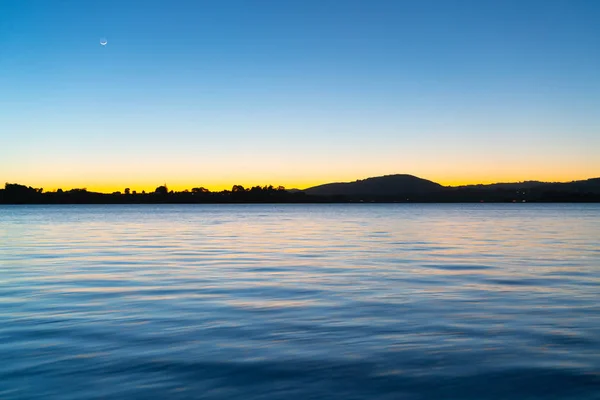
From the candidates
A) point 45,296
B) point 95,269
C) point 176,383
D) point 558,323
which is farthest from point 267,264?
point 176,383

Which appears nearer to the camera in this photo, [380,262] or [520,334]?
[520,334]

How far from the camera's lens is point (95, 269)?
22094 mm

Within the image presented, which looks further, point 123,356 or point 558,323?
point 558,323

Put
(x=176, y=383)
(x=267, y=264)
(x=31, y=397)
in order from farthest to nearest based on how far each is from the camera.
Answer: (x=267, y=264), (x=176, y=383), (x=31, y=397)

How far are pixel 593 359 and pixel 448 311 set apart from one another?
4.26 m

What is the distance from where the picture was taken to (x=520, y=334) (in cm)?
1059

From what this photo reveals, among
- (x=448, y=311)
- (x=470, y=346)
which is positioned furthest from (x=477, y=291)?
(x=470, y=346)

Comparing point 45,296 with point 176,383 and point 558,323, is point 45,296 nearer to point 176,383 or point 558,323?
point 176,383

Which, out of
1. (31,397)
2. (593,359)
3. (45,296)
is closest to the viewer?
(31,397)

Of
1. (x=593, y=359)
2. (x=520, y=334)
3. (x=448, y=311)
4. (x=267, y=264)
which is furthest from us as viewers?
(x=267, y=264)

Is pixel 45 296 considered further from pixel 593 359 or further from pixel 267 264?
pixel 593 359

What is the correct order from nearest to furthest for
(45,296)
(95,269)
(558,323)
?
1. (558,323)
2. (45,296)
3. (95,269)

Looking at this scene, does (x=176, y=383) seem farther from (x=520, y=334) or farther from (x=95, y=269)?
(x=95, y=269)

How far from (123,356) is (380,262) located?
1644cm
